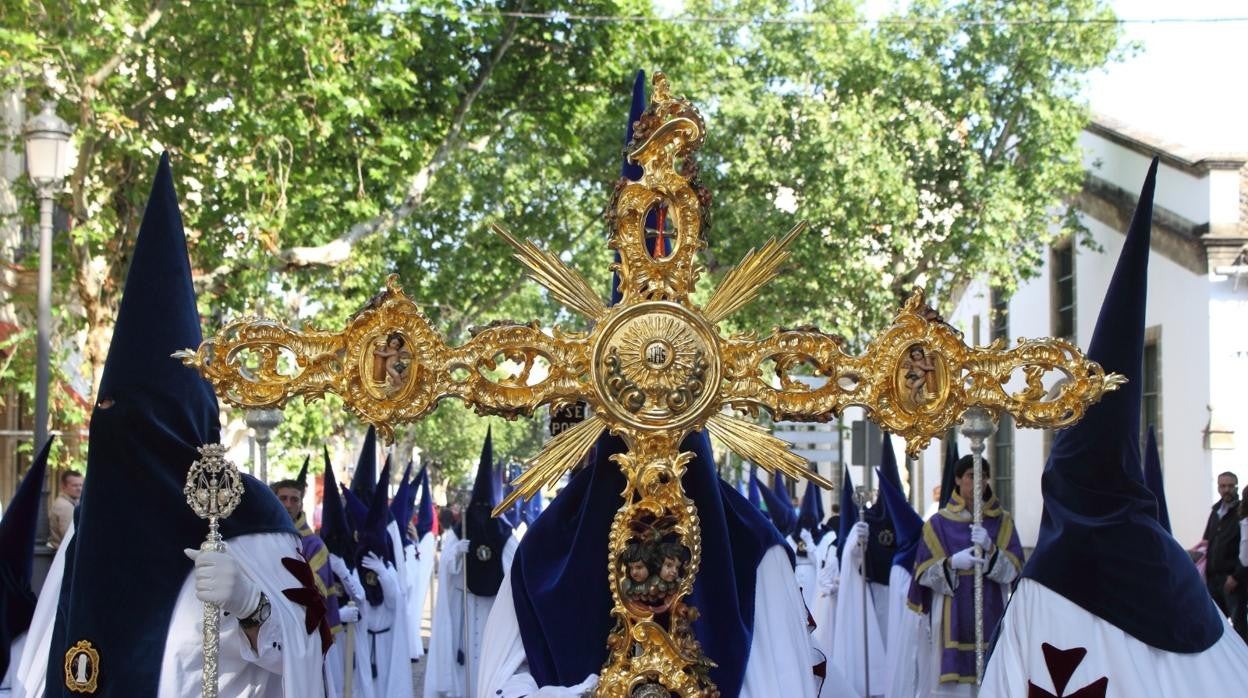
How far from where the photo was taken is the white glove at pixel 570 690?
5.08 metres

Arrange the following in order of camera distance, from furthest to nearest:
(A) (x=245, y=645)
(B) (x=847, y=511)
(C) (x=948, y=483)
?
(B) (x=847, y=511)
(C) (x=948, y=483)
(A) (x=245, y=645)

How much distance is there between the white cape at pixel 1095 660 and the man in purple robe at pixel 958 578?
3829 mm

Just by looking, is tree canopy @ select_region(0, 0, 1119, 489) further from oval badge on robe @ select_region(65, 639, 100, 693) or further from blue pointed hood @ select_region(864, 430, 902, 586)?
oval badge on robe @ select_region(65, 639, 100, 693)

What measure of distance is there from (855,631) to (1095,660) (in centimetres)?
871

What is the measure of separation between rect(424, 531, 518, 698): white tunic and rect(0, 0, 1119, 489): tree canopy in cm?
369

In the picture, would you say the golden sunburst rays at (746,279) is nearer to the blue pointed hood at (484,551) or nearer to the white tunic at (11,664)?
the white tunic at (11,664)

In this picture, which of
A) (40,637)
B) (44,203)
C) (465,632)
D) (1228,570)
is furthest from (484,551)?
(40,637)

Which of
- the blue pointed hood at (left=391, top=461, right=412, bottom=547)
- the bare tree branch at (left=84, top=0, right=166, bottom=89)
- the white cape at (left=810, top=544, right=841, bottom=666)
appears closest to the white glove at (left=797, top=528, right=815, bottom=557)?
the white cape at (left=810, top=544, right=841, bottom=666)

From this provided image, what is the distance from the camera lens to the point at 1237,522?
44.0 feet

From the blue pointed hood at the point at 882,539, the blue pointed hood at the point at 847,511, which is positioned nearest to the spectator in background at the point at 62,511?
the blue pointed hood at the point at 882,539

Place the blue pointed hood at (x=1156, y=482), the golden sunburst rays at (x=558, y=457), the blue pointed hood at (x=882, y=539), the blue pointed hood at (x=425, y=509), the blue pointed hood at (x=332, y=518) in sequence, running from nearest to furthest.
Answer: the golden sunburst rays at (x=558, y=457), the blue pointed hood at (x=1156, y=482), the blue pointed hood at (x=332, y=518), the blue pointed hood at (x=882, y=539), the blue pointed hood at (x=425, y=509)

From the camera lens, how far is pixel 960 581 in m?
10.2

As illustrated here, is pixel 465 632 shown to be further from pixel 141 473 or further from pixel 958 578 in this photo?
pixel 141 473

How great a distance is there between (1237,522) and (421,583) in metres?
11.4
